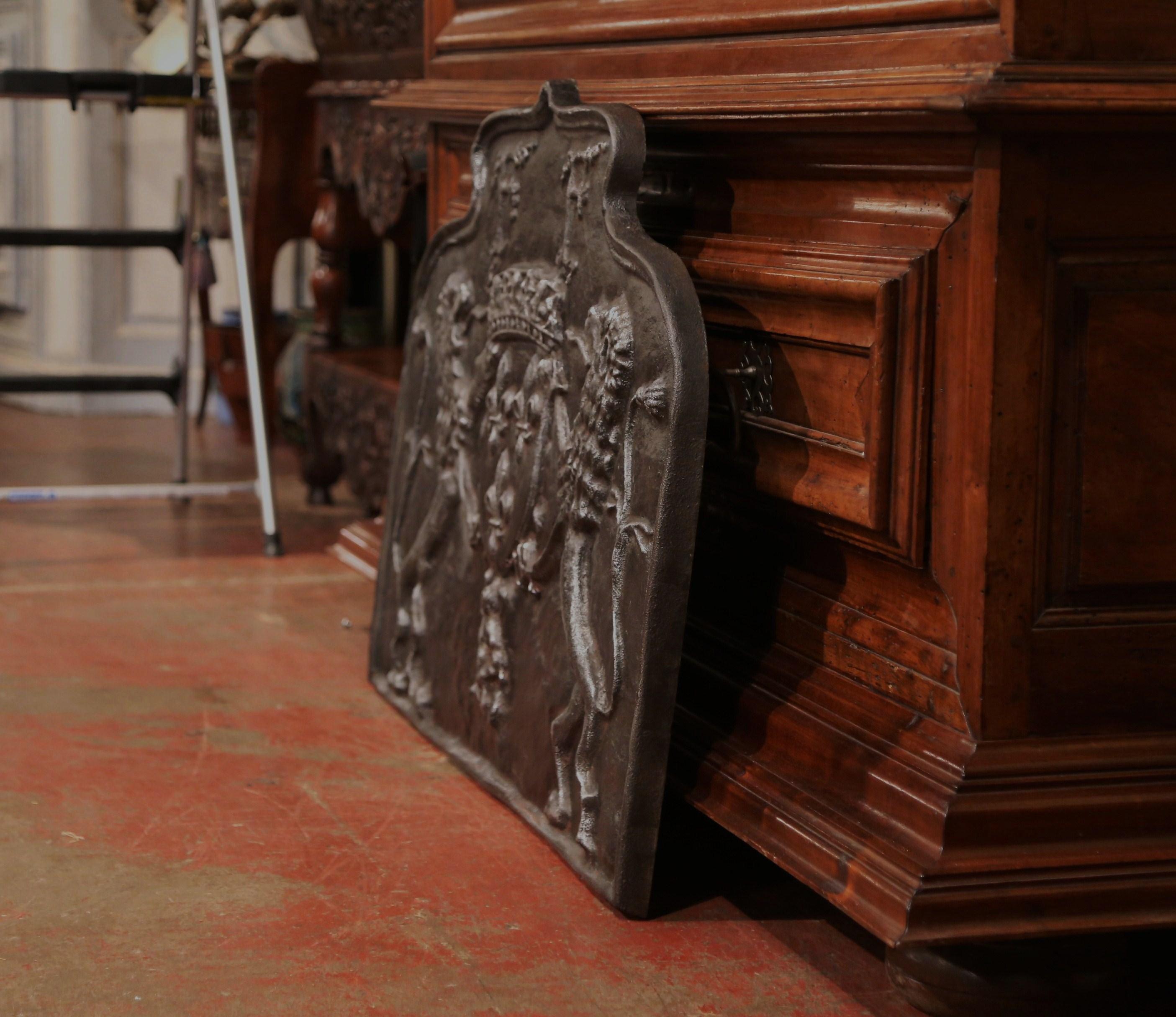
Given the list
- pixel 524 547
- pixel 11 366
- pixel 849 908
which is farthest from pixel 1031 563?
pixel 11 366

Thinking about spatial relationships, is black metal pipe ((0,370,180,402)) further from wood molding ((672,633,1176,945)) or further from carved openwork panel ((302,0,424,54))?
wood molding ((672,633,1176,945))

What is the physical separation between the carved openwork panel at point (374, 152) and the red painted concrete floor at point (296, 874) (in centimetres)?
90

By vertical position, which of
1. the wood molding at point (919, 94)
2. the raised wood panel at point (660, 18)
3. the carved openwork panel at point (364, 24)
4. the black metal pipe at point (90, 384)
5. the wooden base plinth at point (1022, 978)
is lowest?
the wooden base plinth at point (1022, 978)

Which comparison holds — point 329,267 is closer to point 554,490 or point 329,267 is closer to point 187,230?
point 187,230

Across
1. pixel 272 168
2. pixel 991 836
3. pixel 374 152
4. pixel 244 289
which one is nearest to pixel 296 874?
pixel 991 836

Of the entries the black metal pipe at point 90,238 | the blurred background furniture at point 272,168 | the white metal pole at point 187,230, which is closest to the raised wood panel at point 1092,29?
the white metal pole at point 187,230

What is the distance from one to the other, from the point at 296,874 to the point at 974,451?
81 cm

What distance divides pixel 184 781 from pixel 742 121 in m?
1.01

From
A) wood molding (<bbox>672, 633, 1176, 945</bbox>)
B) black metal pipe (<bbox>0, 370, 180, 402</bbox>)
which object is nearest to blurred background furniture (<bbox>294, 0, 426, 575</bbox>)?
black metal pipe (<bbox>0, 370, 180, 402</bbox>)

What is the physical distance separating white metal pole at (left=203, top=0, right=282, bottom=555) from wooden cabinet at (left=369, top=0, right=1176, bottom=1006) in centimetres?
172

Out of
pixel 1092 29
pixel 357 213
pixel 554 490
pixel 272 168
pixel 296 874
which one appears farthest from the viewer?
pixel 272 168

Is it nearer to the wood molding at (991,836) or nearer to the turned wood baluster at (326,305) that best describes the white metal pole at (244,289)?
the turned wood baluster at (326,305)

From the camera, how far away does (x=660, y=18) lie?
5.82 ft

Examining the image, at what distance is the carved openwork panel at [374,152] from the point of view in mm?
3027
